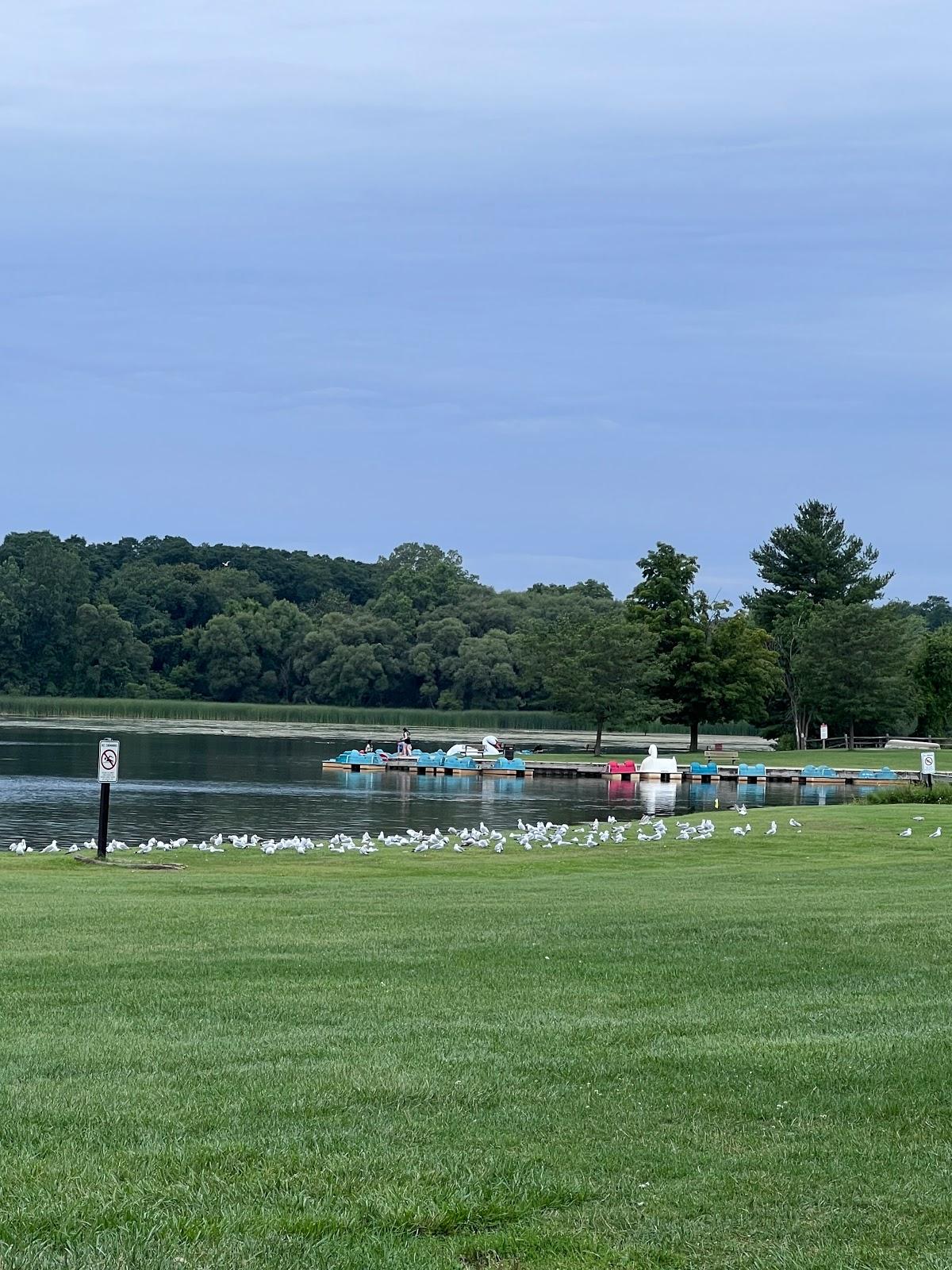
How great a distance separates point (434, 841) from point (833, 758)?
41.7 metres

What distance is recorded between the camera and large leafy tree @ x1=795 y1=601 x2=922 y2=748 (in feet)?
241

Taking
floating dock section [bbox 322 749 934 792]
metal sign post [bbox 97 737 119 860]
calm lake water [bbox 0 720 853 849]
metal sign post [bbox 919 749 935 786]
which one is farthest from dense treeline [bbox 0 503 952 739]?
metal sign post [bbox 97 737 119 860]

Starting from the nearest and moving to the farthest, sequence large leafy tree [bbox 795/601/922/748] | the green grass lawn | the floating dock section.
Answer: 1. the floating dock section
2. the green grass lawn
3. large leafy tree [bbox 795/601/922/748]

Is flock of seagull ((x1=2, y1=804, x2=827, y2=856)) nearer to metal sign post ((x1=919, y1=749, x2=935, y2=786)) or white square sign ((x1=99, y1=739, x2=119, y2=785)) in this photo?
white square sign ((x1=99, y1=739, x2=119, y2=785))

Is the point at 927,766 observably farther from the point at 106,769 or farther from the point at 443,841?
the point at 106,769

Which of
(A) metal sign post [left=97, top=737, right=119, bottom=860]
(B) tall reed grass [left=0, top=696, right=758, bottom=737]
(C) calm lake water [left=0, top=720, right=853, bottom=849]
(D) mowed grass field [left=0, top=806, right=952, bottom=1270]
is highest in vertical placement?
(B) tall reed grass [left=0, top=696, right=758, bottom=737]

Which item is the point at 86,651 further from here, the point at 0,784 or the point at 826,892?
the point at 826,892

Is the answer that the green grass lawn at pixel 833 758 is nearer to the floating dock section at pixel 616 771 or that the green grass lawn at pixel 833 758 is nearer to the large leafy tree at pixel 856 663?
the floating dock section at pixel 616 771

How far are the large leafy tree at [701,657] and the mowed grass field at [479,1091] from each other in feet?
198

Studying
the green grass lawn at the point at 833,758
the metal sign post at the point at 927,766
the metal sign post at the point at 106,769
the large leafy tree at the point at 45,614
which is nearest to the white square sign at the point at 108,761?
the metal sign post at the point at 106,769

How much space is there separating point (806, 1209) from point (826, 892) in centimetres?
1136

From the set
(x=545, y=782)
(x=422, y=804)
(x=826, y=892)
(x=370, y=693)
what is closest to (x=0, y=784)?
(x=422, y=804)

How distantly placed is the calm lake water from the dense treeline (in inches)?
604

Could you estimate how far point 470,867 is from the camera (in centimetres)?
2378
